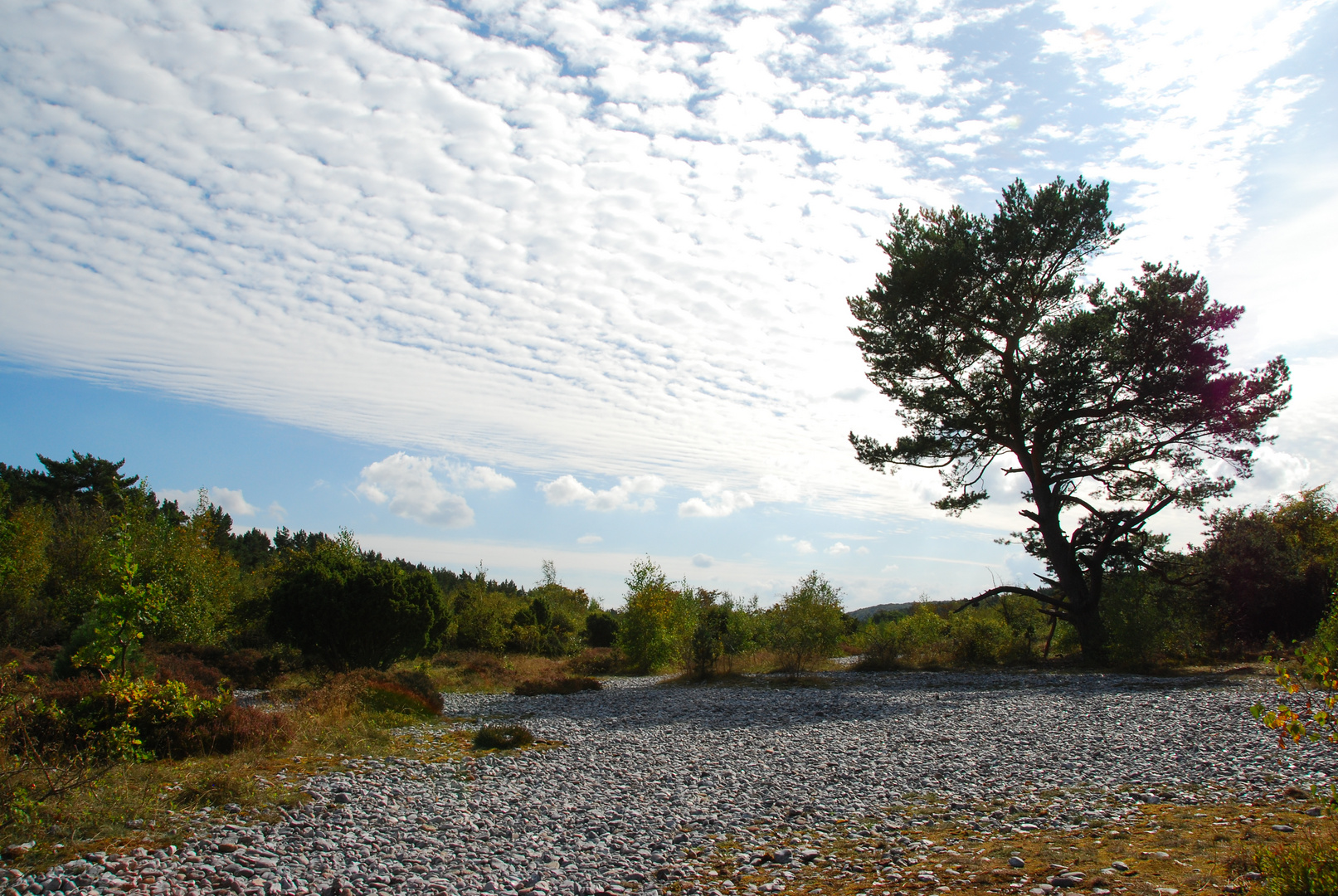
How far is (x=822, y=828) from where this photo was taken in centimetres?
611

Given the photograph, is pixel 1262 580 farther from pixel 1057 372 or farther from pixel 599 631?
pixel 599 631

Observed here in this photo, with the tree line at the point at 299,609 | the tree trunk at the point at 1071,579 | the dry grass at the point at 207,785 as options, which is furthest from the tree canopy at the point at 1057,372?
the dry grass at the point at 207,785

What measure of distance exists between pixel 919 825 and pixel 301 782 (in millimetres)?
6043

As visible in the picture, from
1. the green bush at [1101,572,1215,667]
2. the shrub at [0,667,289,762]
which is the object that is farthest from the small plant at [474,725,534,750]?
the green bush at [1101,572,1215,667]

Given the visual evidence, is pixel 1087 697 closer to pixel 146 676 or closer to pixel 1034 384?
pixel 1034 384

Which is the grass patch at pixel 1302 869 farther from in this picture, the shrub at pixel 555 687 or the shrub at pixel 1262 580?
the shrub at pixel 1262 580

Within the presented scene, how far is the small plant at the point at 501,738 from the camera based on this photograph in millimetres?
9797

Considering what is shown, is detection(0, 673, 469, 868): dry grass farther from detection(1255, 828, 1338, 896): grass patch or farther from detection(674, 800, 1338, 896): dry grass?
detection(1255, 828, 1338, 896): grass patch

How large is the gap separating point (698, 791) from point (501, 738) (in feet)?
12.3

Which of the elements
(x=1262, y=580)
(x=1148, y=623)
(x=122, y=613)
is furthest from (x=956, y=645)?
(x=122, y=613)

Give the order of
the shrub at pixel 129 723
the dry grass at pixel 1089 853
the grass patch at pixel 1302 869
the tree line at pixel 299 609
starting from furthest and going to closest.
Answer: the tree line at pixel 299 609 → the shrub at pixel 129 723 → the dry grass at pixel 1089 853 → the grass patch at pixel 1302 869

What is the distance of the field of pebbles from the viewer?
4988 millimetres

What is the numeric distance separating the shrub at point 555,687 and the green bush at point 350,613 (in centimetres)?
328

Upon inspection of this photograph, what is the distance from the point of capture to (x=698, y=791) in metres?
7.40
